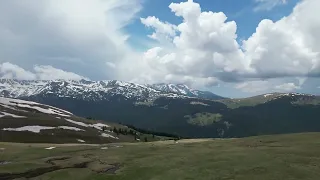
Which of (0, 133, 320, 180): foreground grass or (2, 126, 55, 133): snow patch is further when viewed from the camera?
(2, 126, 55, 133): snow patch

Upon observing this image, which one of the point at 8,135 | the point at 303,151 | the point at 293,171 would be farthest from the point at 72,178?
the point at 8,135

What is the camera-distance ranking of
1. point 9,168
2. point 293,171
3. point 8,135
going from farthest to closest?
1. point 8,135
2. point 9,168
3. point 293,171

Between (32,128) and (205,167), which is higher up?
(32,128)

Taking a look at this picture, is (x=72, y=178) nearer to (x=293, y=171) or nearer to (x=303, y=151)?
(x=293, y=171)

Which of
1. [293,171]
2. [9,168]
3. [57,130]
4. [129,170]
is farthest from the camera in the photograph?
[57,130]

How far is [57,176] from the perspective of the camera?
55.8 m

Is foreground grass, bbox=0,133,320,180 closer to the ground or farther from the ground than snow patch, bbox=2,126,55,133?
closer to the ground

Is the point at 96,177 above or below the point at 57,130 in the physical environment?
below

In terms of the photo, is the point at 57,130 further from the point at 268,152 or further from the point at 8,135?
the point at 268,152

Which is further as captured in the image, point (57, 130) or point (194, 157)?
point (57, 130)

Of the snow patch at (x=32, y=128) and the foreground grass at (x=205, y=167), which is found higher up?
the snow patch at (x=32, y=128)

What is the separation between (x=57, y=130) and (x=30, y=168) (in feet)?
410

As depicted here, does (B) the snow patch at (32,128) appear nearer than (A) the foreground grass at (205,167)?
No

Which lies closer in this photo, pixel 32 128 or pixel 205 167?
pixel 205 167
